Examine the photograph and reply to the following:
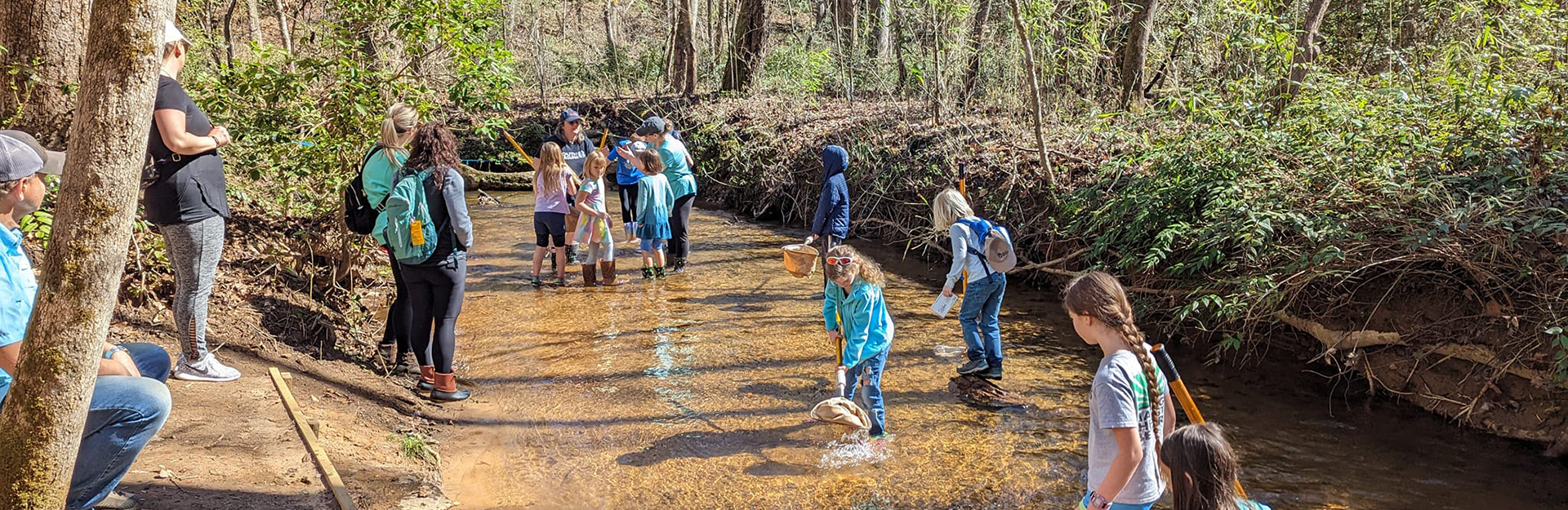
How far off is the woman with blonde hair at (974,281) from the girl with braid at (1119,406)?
292cm

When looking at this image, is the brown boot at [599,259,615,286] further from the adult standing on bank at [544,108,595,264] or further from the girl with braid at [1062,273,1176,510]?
the girl with braid at [1062,273,1176,510]

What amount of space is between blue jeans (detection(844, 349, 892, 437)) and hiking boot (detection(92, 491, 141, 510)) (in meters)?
3.59

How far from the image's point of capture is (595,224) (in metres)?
9.39

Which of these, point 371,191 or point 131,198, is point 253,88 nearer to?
point 371,191

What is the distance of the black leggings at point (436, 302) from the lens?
5840 mm

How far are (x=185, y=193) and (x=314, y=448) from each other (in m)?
1.70

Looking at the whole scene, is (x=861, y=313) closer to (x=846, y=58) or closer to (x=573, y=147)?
(x=573, y=147)

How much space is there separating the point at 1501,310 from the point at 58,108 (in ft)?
33.0

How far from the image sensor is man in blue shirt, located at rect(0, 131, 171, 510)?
2.97 metres

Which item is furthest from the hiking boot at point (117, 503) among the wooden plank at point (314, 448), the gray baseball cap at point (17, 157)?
the gray baseball cap at point (17, 157)

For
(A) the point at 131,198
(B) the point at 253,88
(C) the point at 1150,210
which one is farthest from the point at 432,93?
(C) the point at 1150,210

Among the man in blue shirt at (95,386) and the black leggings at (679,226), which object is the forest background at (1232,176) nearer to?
the black leggings at (679,226)

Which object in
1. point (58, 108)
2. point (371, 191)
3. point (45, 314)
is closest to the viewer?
point (45, 314)

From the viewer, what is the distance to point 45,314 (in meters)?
2.73
